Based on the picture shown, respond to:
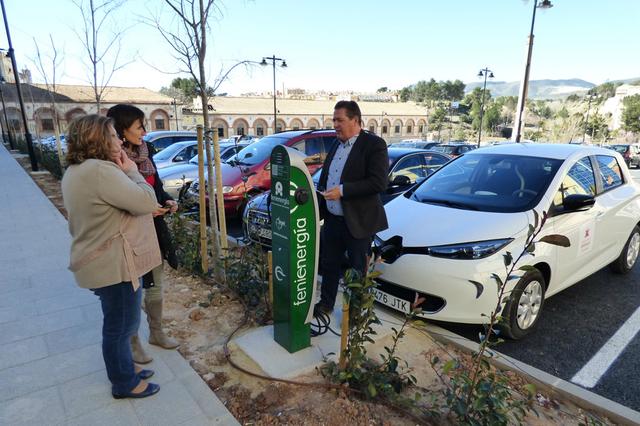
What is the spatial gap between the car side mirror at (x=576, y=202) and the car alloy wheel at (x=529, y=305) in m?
0.76

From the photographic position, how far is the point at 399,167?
6.15 metres

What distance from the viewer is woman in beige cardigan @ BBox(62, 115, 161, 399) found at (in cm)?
201

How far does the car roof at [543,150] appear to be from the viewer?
13.3 ft

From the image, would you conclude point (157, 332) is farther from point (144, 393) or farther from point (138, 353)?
point (144, 393)

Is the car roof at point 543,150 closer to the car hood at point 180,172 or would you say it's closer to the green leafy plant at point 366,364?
the green leafy plant at point 366,364

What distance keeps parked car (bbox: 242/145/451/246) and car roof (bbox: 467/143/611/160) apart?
1.13 metres

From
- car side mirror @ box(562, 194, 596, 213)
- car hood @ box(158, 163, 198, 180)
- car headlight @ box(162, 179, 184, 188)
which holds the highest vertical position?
car side mirror @ box(562, 194, 596, 213)

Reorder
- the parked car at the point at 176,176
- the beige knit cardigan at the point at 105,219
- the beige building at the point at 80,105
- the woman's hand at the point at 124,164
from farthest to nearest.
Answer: the beige building at the point at 80,105 → the parked car at the point at 176,176 → the woman's hand at the point at 124,164 → the beige knit cardigan at the point at 105,219

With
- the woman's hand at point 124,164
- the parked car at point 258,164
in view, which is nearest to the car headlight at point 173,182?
the parked car at point 258,164

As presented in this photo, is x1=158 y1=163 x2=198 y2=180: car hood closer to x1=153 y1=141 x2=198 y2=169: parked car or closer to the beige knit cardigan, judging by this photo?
x1=153 y1=141 x2=198 y2=169: parked car

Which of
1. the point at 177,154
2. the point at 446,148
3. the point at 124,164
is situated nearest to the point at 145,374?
the point at 124,164

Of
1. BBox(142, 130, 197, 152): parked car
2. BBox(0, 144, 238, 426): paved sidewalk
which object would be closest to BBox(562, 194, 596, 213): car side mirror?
BBox(0, 144, 238, 426): paved sidewalk

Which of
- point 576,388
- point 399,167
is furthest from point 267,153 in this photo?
point 576,388

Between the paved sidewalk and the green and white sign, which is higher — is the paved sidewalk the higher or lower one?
the lower one
